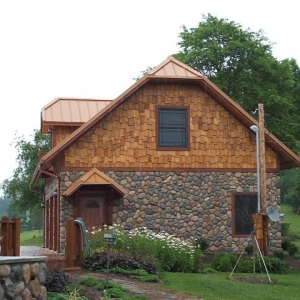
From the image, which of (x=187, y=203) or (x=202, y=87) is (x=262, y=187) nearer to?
(x=187, y=203)

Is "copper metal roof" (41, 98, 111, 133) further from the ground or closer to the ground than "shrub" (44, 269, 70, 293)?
further from the ground

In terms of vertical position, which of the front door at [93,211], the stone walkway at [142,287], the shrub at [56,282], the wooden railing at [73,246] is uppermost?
the front door at [93,211]

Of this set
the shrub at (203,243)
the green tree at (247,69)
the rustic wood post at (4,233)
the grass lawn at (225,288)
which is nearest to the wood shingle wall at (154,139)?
the shrub at (203,243)

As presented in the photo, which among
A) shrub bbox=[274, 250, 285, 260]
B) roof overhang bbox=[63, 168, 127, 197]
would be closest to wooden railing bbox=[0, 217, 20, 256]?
roof overhang bbox=[63, 168, 127, 197]

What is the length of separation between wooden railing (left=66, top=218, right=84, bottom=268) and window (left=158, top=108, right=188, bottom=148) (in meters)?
7.29

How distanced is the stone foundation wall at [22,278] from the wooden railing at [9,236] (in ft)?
17.1

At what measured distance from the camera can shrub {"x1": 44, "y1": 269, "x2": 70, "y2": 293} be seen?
1209 cm

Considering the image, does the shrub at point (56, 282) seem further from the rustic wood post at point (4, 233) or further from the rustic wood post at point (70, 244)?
the rustic wood post at point (70, 244)

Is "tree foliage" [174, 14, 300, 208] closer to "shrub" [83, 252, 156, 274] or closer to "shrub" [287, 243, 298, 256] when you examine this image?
"shrub" [287, 243, 298, 256]

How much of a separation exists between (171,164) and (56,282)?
11.9m

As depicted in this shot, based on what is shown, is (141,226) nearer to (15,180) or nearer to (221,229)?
(221,229)

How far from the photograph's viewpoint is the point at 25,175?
4294 centimetres

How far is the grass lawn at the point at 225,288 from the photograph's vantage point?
13.7 meters

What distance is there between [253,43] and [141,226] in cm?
1760
